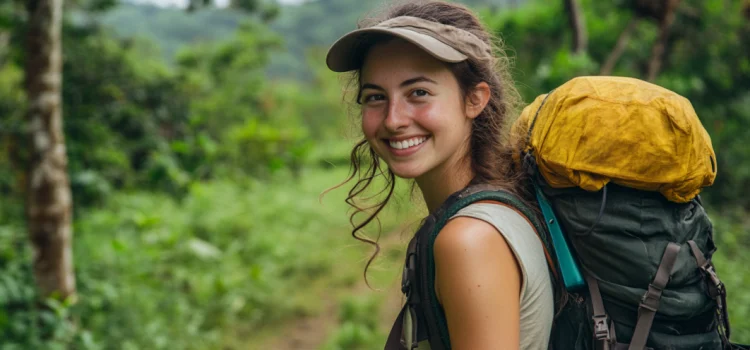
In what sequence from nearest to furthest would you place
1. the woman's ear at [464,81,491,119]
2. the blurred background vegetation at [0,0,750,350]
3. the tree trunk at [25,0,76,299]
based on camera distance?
the woman's ear at [464,81,491,119]
the tree trunk at [25,0,76,299]
the blurred background vegetation at [0,0,750,350]

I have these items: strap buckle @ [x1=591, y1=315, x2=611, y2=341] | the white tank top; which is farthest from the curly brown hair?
strap buckle @ [x1=591, y1=315, x2=611, y2=341]

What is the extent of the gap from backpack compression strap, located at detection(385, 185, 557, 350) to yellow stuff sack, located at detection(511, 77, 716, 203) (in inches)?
5.3

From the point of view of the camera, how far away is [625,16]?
6781 millimetres

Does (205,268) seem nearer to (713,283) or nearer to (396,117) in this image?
(396,117)

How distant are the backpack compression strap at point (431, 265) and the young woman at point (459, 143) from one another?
0.08 ft

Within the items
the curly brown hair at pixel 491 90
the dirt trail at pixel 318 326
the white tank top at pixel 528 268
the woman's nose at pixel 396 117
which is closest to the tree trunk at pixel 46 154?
the dirt trail at pixel 318 326

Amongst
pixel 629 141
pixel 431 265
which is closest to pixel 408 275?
pixel 431 265

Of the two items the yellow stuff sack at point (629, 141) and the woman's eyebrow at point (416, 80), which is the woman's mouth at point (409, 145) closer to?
the woman's eyebrow at point (416, 80)

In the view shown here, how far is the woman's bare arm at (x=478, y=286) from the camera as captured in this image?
50.6 inches

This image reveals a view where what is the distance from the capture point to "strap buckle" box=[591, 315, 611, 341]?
131 centimetres

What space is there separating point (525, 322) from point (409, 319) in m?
0.29

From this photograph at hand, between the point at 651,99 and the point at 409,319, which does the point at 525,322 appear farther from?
the point at 651,99

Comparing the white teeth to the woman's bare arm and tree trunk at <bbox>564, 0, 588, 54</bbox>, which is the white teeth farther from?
tree trunk at <bbox>564, 0, 588, 54</bbox>

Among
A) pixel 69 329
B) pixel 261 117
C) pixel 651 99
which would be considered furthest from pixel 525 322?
pixel 261 117
